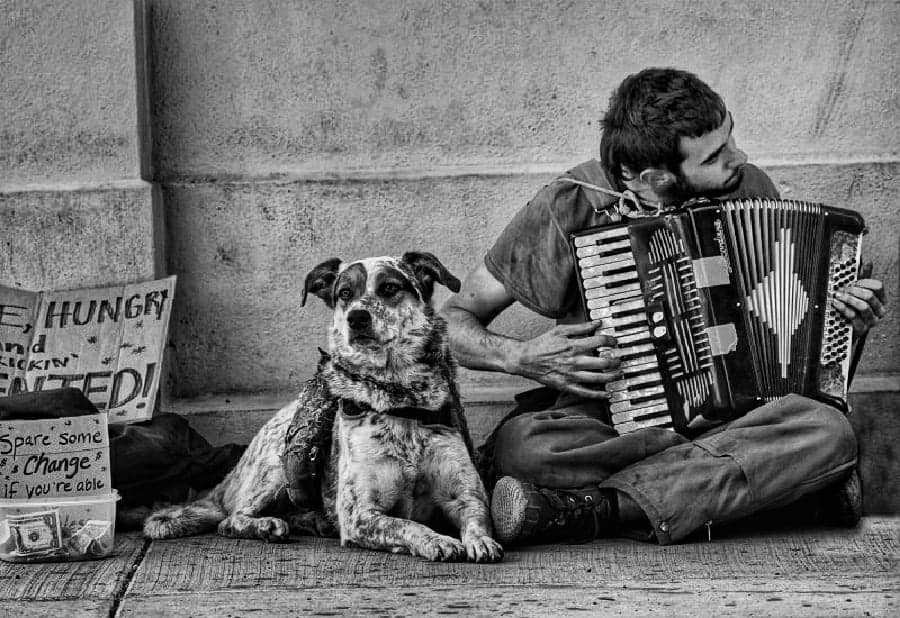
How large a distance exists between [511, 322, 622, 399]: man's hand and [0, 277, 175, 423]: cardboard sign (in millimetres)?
1548

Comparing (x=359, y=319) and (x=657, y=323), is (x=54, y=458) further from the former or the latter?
(x=657, y=323)

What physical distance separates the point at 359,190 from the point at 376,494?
65.5 inches

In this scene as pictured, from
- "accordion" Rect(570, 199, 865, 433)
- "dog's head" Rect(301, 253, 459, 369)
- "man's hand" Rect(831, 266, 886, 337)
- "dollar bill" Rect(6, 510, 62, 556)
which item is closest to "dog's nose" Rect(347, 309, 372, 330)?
"dog's head" Rect(301, 253, 459, 369)

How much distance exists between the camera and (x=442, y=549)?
3658 mm

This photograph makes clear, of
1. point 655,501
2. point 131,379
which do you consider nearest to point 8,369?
point 131,379

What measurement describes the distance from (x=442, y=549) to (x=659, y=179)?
4.74 feet

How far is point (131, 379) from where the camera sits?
479 centimetres

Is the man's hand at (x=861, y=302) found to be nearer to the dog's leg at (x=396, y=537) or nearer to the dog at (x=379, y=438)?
the dog at (x=379, y=438)

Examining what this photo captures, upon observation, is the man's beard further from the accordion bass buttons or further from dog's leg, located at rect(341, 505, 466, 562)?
dog's leg, located at rect(341, 505, 466, 562)

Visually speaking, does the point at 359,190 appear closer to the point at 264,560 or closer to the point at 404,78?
the point at 404,78

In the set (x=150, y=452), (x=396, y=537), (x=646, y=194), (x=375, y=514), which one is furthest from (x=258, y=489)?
(x=646, y=194)

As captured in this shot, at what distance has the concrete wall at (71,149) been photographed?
4.96 m

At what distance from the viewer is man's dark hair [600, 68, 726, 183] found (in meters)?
4.04

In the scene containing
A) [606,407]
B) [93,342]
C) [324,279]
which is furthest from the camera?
[93,342]
